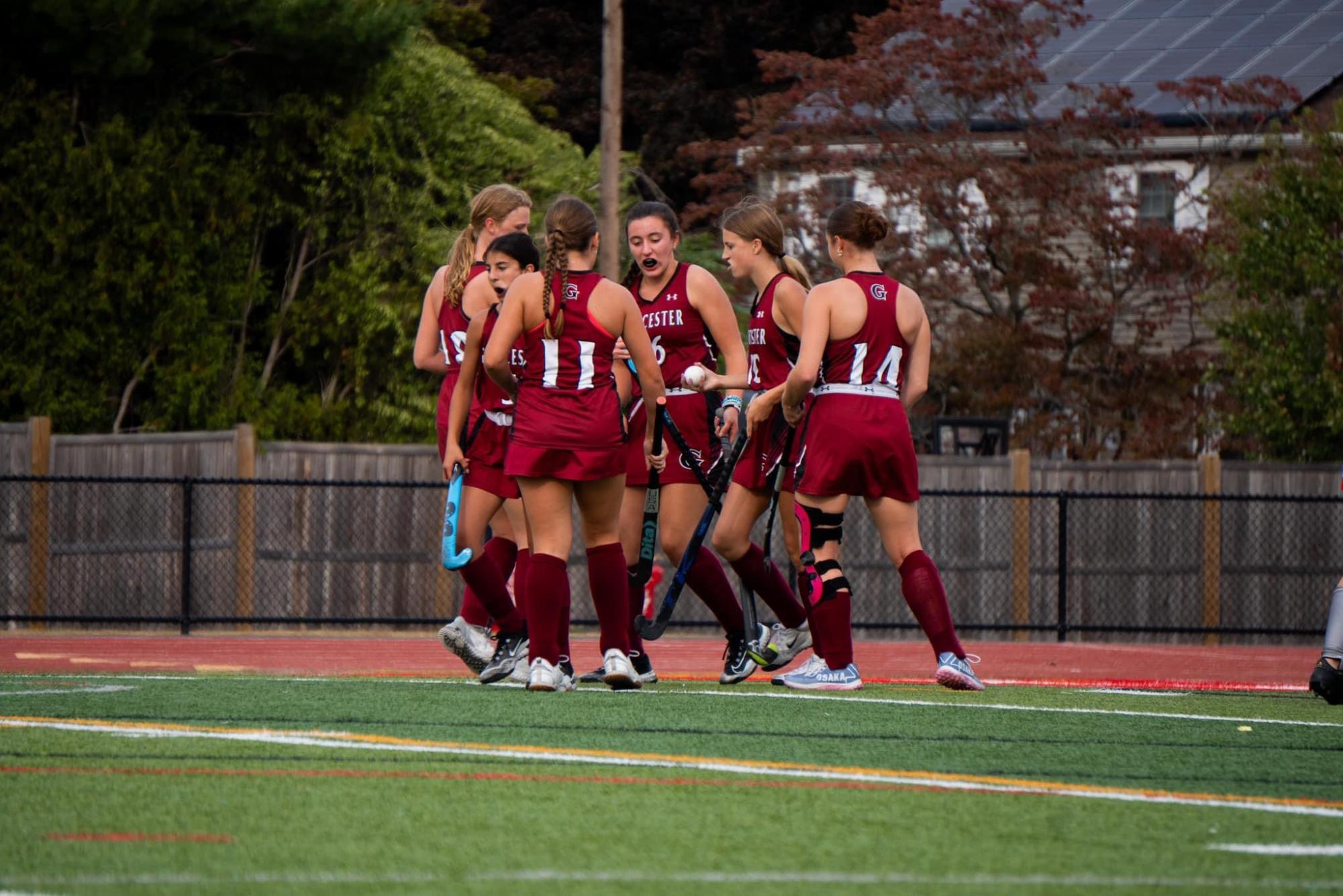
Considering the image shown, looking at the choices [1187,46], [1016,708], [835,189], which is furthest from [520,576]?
[1187,46]

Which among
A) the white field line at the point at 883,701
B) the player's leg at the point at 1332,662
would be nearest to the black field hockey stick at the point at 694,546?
the white field line at the point at 883,701

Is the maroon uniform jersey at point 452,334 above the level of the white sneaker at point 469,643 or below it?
above

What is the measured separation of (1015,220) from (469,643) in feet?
63.8

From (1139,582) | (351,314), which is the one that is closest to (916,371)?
(1139,582)

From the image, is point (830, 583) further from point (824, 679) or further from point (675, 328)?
point (675, 328)

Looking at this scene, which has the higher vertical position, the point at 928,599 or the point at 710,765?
the point at 928,599

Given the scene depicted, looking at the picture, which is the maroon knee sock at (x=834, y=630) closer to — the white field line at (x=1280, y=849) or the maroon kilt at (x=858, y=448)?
the maroon kilt at (x=858, y=448)

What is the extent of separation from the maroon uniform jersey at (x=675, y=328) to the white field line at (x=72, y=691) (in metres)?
2.77

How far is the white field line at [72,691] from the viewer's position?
888cm

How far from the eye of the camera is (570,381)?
855cm

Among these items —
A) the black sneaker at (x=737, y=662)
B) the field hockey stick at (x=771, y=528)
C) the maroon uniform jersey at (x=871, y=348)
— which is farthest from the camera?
the black sneaker at (x=737, y=662)

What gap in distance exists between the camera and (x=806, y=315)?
881 cm

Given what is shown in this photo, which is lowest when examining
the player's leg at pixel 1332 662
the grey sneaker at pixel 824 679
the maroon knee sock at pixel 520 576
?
the grey sneaker at pixel 824 679

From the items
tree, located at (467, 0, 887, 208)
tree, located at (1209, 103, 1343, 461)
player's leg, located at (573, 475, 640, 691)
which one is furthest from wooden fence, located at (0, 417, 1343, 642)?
tree, located at (467, 0, 887, 208)
